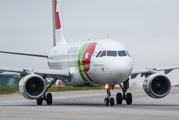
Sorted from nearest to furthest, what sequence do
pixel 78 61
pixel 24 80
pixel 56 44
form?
1. pixel 24 80
2. pixel 78 61
3. pixel 56 44

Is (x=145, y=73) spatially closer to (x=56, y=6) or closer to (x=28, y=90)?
(x=28, y=90)

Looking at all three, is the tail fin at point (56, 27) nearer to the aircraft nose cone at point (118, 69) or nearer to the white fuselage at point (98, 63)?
the white fuselage at point (98, 63)

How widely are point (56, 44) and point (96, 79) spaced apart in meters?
13.2

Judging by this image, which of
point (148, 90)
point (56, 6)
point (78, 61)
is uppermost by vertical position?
point (56, 6)

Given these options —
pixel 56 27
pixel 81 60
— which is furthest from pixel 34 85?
pixel 56 27

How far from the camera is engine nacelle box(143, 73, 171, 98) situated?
2755 cm

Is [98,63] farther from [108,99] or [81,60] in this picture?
[81,60]

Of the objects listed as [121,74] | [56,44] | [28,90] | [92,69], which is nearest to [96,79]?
[92,69]

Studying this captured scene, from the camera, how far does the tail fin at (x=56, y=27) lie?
128 feet

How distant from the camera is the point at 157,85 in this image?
28.1 meters

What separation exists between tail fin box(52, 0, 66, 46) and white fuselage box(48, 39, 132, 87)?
22.9ft

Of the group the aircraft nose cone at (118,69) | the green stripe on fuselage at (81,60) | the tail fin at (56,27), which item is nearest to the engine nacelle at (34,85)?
the green stripe on fuselage at (81,60)

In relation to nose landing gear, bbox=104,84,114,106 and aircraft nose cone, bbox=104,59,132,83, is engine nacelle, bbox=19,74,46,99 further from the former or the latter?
→ aircraft nose cone, bbox=104,59,132,83

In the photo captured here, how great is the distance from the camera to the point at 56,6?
133 ft
